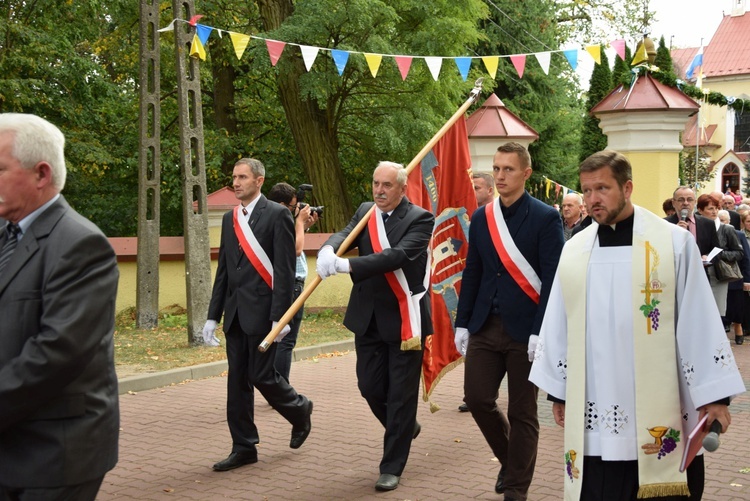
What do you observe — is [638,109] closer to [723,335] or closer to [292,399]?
[292,399]

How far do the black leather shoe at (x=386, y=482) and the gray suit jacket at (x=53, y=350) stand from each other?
3.32m

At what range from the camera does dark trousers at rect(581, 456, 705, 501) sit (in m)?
4.16

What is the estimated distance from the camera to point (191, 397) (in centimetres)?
990

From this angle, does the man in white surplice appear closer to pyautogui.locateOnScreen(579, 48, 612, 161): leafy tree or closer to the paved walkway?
the paved walkway

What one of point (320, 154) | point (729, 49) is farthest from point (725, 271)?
point (729, 49)

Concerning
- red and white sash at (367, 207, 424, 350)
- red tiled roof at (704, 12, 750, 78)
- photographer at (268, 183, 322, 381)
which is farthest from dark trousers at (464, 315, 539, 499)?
red tiled roof at (704, 12, 750, 78)

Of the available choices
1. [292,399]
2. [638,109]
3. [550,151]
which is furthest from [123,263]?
[550,151]

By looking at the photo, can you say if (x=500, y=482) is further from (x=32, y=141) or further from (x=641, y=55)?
(x=641, y=55)

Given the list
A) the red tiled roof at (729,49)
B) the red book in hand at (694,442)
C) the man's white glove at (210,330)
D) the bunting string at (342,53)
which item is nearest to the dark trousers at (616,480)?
the red book in hand at (694,442)

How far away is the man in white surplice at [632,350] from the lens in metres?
4.04

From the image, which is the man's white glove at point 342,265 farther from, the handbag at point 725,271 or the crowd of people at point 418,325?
the handbag at point 725,271

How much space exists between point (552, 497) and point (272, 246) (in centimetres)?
260

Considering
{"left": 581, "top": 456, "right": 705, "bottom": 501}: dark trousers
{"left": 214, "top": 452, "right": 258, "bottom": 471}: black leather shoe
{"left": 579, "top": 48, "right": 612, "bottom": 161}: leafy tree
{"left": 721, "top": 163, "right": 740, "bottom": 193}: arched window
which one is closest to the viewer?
{"left": 581, "top": 456, "right": 705, "bottom": 501}: dark trousers

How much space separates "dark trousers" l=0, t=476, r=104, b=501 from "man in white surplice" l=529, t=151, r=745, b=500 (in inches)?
78.2
